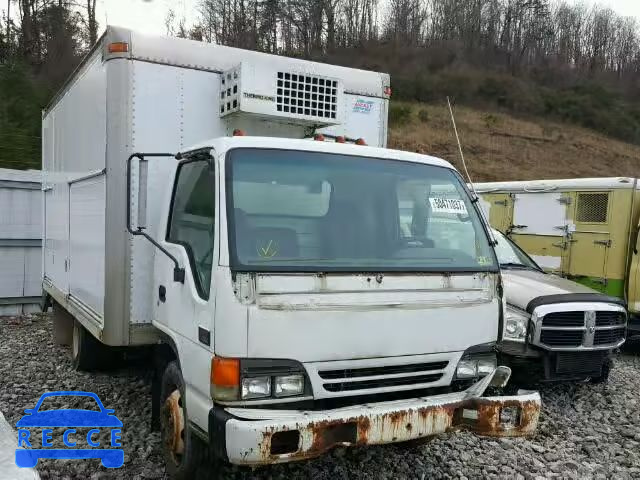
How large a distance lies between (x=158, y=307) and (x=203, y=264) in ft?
3.10

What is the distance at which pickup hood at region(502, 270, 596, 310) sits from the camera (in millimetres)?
6289

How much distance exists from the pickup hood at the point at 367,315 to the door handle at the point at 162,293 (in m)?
1.14

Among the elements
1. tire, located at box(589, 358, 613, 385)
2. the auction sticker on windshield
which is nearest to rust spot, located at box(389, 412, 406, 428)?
the auction sticker on windshield

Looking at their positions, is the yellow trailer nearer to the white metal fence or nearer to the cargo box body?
the cargo box body

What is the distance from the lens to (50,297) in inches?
296

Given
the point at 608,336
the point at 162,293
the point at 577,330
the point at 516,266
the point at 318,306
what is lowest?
the point at 608,336

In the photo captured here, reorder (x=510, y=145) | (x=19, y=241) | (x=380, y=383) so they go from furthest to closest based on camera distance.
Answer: (x=510, y=145)
(x=19, y=241)
(x=380, y=383)

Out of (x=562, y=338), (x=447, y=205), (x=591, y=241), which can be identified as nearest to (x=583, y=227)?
(x=591, y=241)

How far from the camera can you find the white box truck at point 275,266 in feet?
10.6

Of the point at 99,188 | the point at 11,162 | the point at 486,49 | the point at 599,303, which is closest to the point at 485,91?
the point at 486,49

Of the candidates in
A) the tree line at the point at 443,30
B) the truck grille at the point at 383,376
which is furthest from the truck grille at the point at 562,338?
the tree line at the point at 443,30

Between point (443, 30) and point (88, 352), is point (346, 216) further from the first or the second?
point (443, 30)

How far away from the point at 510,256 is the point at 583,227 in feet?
8.35

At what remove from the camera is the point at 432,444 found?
4.98m
